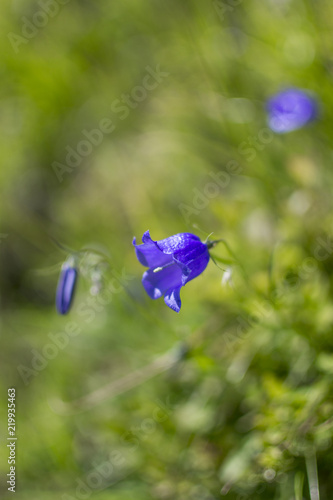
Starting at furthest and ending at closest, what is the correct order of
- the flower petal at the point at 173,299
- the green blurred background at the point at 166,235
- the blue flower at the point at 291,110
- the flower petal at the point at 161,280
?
the blue flower at the point at 291,110 < the green blurred background at the point at 166,235 < the flower petal at the point at 161,280 < the flower petal at the point at 173,299

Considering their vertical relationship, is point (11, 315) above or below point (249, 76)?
below

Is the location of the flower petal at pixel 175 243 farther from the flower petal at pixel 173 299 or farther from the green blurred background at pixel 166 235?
the green blurred background at pixel 166 235

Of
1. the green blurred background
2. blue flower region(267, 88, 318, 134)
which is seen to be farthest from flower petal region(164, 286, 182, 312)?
blue flower region(267, 88, 318, 134)

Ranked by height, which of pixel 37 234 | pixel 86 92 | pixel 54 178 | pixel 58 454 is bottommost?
pixel 58 454

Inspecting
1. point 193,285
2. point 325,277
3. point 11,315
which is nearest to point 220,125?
point 193,285

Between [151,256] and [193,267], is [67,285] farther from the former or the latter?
[193,267]

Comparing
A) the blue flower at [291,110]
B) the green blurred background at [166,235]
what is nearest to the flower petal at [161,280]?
the green blurred background at [166,235]

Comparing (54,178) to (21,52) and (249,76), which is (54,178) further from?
(249,76)
